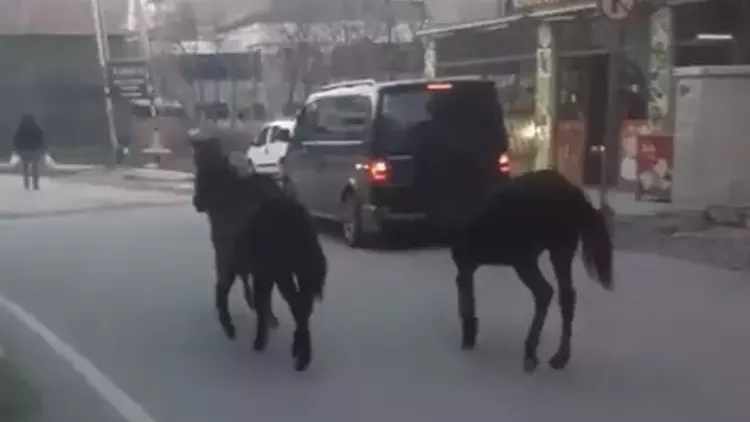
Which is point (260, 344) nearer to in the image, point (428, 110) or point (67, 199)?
point (428, 110)

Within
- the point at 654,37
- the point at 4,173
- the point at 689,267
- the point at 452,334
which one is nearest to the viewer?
the point at 452,334

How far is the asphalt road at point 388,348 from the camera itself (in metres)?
7.06

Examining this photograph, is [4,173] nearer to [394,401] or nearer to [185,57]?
[185,57]

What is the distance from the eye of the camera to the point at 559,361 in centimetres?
809

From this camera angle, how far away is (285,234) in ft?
26.9

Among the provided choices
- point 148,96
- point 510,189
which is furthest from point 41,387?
point 148,96

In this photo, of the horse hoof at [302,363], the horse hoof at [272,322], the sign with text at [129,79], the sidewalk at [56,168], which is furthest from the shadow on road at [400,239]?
the sidewalk at [56,168]

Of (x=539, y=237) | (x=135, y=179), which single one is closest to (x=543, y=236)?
(x=539, y=237)

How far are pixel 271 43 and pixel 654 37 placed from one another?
881 centimetres

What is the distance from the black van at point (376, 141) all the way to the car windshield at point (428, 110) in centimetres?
1

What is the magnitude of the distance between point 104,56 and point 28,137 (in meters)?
7.23

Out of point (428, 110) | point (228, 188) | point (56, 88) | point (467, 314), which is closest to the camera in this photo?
point (467, 314)

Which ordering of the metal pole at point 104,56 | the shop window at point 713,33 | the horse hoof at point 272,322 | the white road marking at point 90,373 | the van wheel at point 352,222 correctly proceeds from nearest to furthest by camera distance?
the white road marking at point 90,373, the horse hoof at point 272,322, the van wheel at point 352,222, the shop window at point 713,33, the metal pole at point 104,56

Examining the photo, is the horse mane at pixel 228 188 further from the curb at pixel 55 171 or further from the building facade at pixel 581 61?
the curb at pixel 55 171
